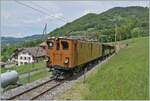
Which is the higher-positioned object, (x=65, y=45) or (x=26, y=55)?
(x=65, y=45)

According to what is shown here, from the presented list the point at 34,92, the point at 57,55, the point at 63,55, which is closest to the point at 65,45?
the point at 63,55

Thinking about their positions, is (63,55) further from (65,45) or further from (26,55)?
(26,55)

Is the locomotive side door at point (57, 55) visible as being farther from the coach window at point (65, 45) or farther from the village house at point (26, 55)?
the village house at point (26, 55)

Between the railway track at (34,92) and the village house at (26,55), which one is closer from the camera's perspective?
the railway track at (34,92)

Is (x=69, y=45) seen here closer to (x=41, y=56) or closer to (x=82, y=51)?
(x=82, y=51)

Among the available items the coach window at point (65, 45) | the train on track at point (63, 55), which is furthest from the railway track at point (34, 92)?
the coach window at point (65, 45)

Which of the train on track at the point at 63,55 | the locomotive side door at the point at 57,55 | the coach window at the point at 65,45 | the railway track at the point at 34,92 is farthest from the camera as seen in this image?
the locomotive side door at the point at 57,55

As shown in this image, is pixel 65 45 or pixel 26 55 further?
pixel 26 55

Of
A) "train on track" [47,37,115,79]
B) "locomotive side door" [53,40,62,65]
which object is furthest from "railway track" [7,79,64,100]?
"locomotive side door" [53,40,62,65]

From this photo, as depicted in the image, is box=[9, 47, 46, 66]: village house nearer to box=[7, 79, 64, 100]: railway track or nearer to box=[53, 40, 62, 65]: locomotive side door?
box=[53, 40, 62, 65]: locomotive side door

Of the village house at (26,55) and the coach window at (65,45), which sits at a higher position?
the coach window at (65,45)

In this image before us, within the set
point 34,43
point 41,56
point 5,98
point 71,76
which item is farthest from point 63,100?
point 34,43

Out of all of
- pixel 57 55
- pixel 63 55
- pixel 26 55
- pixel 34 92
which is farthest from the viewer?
pixel 26 55

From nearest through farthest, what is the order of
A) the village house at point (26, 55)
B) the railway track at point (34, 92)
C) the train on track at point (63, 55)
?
the railway track at point (34, 92), the train on track at point (63, 55), the village house at point (26, 55)
